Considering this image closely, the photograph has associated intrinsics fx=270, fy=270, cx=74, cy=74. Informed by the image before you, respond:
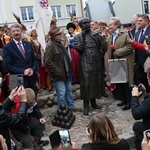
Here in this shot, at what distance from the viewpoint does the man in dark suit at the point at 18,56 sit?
486cm

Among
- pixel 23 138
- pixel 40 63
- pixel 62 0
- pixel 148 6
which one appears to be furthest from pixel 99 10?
pixel 23 138

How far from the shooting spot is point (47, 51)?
5262 mm

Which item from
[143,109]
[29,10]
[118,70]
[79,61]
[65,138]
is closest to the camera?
[65,138]

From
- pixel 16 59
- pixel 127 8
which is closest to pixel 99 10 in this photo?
pixel 127 8

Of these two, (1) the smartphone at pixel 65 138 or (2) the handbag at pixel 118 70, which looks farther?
(2) the handbag at pixel 118 70

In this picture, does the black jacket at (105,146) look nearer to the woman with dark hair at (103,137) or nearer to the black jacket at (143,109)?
the woman with dark hair at (103,137)

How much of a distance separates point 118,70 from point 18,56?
2147mm

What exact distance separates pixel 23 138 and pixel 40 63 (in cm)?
330

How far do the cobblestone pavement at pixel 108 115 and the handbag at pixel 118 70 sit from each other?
0.68 metres

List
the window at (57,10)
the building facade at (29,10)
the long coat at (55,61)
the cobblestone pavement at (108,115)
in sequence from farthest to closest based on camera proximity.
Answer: the window at (57,10), the building facade at (29,10), the long coat at (55,61), the cobblestone pavement at (108,115)

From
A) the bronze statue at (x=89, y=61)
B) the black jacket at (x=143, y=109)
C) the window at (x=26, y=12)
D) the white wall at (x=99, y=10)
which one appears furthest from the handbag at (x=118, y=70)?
the window at (x=26, y=12)

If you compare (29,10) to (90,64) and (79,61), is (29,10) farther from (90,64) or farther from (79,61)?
(90,64)

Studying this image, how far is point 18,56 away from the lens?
488cm

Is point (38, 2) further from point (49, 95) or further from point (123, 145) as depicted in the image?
point (123, 145)
